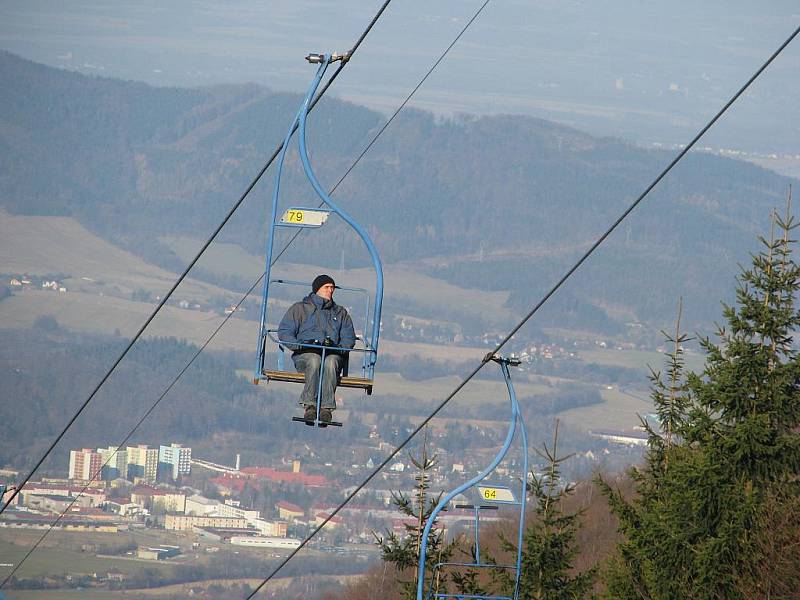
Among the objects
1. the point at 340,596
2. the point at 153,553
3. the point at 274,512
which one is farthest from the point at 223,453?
the point at 340,596

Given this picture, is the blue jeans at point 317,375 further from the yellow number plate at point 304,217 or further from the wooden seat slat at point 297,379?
the yellow number plate at point 304,217

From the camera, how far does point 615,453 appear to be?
16838cm

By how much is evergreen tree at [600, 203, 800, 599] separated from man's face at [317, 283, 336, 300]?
10050 millimetres

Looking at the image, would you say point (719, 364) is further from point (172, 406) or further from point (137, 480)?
point (172, 406)

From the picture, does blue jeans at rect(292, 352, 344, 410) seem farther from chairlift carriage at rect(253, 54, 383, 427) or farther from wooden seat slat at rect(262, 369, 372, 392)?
wooden seat slat at rect(262, 369, 372, 392)

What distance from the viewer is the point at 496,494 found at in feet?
47.3

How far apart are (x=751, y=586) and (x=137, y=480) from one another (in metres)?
154

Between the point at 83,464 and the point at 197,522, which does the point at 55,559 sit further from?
the point at 83,464

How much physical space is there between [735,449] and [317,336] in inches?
425

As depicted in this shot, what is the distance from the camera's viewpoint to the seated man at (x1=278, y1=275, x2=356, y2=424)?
15008 mm

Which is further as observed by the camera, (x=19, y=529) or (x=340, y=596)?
(x=19, y=529)

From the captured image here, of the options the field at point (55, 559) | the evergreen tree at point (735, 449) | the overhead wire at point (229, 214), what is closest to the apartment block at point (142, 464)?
the field at point (55, 559)

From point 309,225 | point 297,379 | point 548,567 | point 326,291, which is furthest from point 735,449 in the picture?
point 309,225

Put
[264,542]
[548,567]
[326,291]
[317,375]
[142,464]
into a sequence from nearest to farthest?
[317,375]
[326,291]
[548,567]
[264,542]
[142,464]
